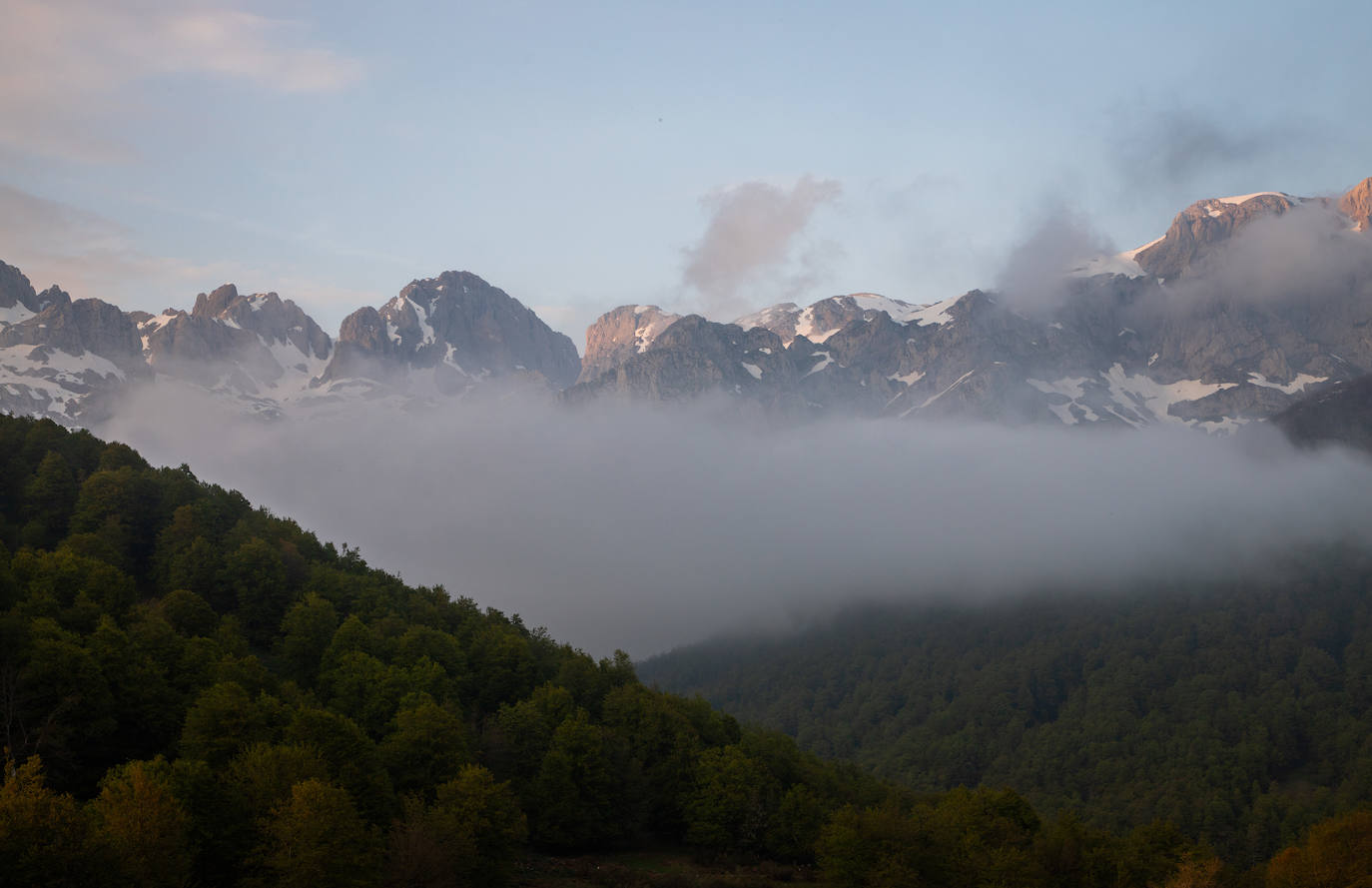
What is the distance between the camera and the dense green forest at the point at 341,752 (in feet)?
172

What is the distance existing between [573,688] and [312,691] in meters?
32.5

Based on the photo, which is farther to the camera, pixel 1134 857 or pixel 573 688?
pixel 573 688

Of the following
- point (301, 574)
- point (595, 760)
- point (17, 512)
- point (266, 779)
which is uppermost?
point (17, 512)

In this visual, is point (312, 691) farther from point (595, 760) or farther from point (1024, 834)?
point (1024, 834)

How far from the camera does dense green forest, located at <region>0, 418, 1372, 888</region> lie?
52406 millimetres

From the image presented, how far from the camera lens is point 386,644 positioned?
97438 mm

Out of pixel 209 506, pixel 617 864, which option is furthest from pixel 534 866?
pixel 209 506

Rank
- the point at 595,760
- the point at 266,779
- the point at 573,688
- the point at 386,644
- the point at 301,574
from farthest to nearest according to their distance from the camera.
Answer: the point at 301,574, the point at 573,688, the point at 386,644, the point at 595,760, the point at 266,779

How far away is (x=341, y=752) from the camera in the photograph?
64.2 m

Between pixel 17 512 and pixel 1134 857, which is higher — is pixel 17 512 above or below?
above

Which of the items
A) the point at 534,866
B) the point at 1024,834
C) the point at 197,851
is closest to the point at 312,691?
the point at 534,866

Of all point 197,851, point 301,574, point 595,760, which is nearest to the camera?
point 197,851

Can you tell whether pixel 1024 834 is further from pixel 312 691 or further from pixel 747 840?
pixel 312 691

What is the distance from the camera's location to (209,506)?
118 m
